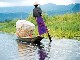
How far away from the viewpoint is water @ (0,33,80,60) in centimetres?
2497

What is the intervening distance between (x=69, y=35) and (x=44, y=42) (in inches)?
152

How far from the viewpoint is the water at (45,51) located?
2497cm

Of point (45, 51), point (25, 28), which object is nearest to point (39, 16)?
point (25, 28)

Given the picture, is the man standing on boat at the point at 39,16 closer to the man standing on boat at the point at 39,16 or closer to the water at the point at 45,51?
the man standing on boat at the point at 39,16

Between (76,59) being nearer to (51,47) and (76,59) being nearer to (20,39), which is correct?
(51,47)

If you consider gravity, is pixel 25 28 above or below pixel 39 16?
below

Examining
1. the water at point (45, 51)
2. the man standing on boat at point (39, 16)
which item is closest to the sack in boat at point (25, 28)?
the man standing on boat at point (39, 16)

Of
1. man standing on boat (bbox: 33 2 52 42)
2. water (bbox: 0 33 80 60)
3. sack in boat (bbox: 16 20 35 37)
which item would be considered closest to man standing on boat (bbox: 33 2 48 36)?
man standing on boat (bbox: 33 2 52 42)

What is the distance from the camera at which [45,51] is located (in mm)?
27703

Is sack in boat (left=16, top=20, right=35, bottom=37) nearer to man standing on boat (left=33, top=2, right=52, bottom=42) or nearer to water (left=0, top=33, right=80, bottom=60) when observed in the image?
man standing on boat (left=33, top=2, right=52, bottom=42)

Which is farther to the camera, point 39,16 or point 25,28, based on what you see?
point 25,28

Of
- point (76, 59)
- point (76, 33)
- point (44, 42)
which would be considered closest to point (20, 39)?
point (44, 42)

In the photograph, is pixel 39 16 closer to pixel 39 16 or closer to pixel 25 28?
pixel 39 16

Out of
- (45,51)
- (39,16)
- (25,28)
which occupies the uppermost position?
(39,16)
